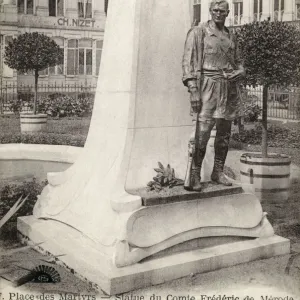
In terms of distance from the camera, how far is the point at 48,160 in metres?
9.29

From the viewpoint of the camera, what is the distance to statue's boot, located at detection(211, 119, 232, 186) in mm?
5000

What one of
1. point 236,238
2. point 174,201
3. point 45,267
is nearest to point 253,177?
point 236,238

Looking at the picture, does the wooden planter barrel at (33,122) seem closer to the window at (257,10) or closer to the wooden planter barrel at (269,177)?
the window at (257,10)

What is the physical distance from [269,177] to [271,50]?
177 cm

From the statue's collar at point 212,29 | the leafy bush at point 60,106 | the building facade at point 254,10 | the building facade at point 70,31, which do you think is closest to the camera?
the statue's collar at point 212,29

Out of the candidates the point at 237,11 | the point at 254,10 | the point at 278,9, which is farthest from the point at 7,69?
the point at 278,9

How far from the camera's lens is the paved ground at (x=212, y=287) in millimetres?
4168

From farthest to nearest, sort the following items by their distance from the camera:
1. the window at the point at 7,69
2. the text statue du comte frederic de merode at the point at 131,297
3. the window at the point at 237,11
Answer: the window at the point at 237,11 → the window at the point at 7,69 → the text statue du comte frederic de merode at the point at 131,297

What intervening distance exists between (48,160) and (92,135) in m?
4.23

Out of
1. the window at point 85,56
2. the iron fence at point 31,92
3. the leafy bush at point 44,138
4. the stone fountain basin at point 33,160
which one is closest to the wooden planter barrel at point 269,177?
the stone fountain basin at point 33,160

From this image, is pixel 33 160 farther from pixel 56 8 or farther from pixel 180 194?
pixel 180 194

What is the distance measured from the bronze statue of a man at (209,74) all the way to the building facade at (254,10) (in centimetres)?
300

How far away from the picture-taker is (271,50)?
277 inches

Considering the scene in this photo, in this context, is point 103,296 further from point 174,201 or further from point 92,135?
point 92,135
